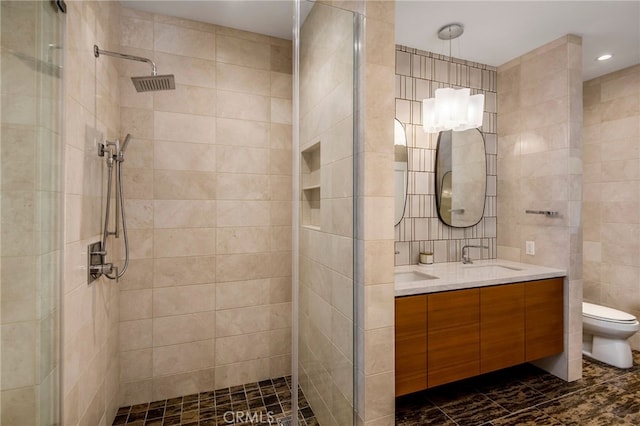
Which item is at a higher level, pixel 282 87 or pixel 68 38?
pixel 282 87

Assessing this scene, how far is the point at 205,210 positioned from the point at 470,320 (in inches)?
74.0

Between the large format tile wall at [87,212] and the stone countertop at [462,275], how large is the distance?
1.55 meters

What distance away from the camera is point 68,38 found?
120cm

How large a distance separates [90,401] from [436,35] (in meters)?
3.16

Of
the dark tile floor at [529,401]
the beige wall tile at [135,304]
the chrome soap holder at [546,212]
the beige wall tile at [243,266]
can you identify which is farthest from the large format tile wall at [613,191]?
the beige wall tile at [135,304]

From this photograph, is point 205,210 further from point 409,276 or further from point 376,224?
point 409,276

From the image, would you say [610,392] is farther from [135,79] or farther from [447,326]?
[135,79]

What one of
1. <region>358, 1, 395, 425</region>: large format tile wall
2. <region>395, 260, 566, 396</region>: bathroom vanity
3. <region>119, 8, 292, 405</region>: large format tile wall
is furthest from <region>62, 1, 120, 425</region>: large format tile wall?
<region>395, 260, 566, 396</region>: bathroom vanity

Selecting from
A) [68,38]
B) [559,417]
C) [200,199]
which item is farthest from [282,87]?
[559,417]

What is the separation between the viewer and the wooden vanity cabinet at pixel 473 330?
5.74ft

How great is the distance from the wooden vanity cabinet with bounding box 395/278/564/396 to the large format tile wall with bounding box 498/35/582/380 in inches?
6.5

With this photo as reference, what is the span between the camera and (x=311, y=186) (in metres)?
1.48

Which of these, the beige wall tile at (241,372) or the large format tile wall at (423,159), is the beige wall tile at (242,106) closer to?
the large format tile wall at (423,159)

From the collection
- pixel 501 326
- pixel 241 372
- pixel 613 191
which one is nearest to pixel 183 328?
pixel 241 372
